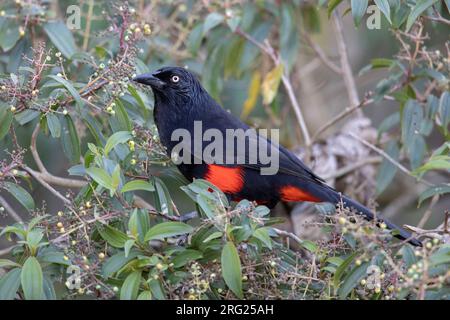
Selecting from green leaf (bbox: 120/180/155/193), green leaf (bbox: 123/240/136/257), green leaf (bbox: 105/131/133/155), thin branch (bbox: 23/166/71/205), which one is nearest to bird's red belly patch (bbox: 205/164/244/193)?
thin branch (bbox: 23/166/71/205)

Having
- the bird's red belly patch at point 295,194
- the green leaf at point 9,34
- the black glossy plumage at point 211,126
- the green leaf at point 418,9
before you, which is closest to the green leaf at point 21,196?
the black glossy plumage at point 211,126

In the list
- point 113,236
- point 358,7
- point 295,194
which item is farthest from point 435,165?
point 295,194

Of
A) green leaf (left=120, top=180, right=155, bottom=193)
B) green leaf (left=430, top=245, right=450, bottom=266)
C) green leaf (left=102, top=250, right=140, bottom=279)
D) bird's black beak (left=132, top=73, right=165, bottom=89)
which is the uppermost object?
bird's black beak (left=132, top=73, right=165, bottom=89)

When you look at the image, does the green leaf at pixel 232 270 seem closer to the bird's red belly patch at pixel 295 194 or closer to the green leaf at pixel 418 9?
the green leaf at pixel 418 9

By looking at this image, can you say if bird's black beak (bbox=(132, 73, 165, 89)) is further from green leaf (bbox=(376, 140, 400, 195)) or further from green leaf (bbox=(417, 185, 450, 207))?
green leaf (bbox=(417, 185, 450, 207))

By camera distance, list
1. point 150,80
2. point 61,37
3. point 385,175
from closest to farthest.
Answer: point 150,80, point 61,37, point 385,175

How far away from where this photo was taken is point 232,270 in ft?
9.29

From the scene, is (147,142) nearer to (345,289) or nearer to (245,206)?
(245,206)

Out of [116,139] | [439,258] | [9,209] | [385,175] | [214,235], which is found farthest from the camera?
[385,175]

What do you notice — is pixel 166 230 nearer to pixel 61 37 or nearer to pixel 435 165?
pixel 435 165

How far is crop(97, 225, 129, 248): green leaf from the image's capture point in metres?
2.98

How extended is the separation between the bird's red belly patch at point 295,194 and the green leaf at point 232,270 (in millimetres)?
1699
